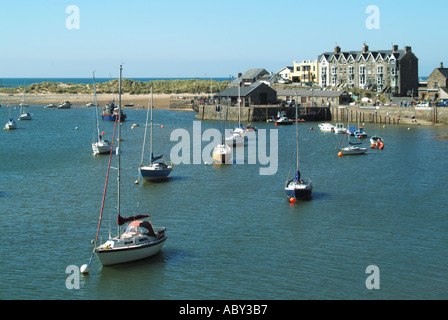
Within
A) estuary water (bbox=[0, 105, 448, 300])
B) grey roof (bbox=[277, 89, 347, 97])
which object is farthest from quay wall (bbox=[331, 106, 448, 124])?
estuary water (bbox=[0, 105, 448, 300])

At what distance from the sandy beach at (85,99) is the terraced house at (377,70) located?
37973 millimetres

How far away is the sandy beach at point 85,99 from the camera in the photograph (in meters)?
146

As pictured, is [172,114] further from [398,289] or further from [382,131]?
[398,289]

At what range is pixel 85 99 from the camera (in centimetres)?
15700

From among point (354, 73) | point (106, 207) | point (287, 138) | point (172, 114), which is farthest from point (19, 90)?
point (106, 207)

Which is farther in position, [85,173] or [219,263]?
[85,173]

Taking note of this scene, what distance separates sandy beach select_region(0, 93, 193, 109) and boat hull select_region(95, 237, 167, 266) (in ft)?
361

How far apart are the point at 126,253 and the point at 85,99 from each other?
133685 millimetres

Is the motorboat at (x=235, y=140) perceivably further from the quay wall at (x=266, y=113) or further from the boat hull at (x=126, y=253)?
the boat hull at (x=126, y=253)

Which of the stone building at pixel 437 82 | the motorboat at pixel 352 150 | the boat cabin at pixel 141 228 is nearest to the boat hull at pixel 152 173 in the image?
the boat cabin at pixel 141 228

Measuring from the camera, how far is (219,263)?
96.1 feet

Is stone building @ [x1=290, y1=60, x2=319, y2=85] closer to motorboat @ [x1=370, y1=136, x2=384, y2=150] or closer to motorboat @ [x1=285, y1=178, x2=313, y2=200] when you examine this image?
motorboat @ [x1=370, y1=136, x2=384, y2=150]

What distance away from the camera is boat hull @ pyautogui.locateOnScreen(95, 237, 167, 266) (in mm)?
28000

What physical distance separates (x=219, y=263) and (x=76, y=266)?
22.1 feet
